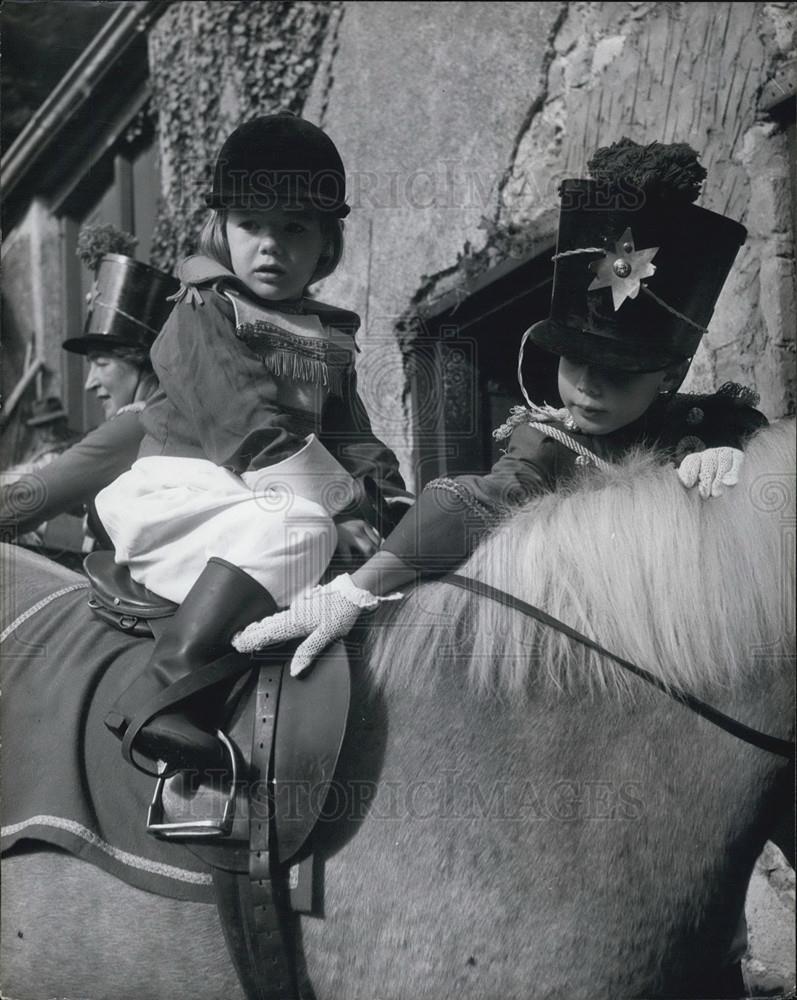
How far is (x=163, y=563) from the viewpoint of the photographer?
216 cm

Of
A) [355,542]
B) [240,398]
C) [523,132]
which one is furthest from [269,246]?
[523,132]

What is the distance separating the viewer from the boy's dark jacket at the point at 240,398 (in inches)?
87.4

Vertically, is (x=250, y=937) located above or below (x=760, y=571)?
below

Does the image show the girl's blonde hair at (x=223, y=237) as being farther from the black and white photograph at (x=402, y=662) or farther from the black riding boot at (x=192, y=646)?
the black riding boot at (x=192, y=646)

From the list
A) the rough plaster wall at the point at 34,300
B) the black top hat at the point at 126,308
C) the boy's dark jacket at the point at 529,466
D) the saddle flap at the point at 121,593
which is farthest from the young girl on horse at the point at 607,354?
the rough plaster wall at the point at 34,300

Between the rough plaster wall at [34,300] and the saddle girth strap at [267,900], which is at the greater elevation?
the rough plaster wall at [34,300]

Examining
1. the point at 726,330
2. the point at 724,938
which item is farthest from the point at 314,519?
the point at 726,330

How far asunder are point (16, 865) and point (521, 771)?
105cm

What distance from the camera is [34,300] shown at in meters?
8.34

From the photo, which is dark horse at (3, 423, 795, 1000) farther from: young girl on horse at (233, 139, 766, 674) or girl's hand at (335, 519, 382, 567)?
girl's hand at (335, 519, 382, 567)

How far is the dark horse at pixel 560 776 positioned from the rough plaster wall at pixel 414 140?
8.97 ft

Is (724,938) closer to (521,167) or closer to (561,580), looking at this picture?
(561,580)

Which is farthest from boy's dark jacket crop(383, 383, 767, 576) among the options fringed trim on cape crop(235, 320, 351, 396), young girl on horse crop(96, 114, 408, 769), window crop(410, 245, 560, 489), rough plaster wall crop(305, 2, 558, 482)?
rough plaster wall crop(305, 2, 558, 482)

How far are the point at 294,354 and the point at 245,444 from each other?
301mm
